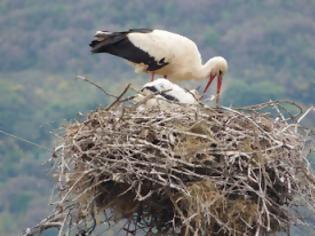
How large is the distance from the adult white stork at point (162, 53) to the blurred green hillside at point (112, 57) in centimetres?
1435

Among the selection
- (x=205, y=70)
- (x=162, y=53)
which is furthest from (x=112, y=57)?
(x=205, y=70)

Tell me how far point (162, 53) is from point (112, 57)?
2912 cm

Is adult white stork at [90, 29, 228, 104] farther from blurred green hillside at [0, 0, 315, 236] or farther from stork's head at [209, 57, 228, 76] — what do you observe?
blurred green hillside at [0, 0, 315, 236]

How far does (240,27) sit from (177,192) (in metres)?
41.5

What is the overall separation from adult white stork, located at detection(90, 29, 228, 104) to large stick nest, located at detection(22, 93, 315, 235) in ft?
10.5

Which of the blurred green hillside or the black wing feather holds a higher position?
the black wing feather

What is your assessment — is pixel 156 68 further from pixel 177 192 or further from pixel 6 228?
pixel 6 228

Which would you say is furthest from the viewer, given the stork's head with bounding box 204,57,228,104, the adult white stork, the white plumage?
the adult white stork

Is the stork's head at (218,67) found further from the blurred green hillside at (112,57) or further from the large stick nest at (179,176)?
the blurred green hillside at (112,57)

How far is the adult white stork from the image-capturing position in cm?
1526

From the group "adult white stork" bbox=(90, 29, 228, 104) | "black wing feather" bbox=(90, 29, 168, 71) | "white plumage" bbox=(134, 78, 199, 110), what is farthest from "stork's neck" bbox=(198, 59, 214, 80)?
"white plumage" bbox=(134, 78, 199, 110)

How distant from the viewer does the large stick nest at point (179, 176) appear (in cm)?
1138

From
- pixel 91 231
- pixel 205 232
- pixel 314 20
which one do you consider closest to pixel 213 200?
pixel 205 232

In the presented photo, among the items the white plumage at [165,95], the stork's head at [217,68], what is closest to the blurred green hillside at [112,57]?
the stork's head at [217,68]
